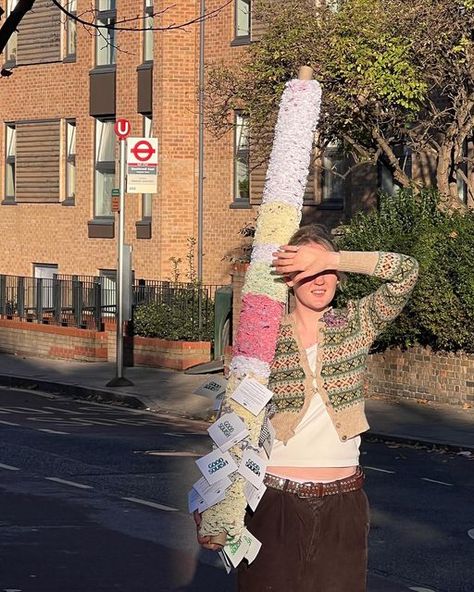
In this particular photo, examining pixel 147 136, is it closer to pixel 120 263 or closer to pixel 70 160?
pixel 70 160

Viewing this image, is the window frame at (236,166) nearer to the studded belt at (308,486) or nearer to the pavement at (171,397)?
the pavement at (171,397)

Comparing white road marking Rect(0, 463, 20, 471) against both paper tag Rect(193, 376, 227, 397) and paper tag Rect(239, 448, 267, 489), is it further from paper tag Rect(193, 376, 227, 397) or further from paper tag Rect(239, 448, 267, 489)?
paper tag Rect(239, 448, 267, 489)

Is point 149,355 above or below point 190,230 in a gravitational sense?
below

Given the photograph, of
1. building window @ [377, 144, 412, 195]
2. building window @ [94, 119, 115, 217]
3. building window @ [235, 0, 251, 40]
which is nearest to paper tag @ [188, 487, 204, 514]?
building window @ [377, 144, 412, 195]

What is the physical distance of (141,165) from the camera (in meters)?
24.8

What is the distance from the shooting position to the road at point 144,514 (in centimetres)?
978

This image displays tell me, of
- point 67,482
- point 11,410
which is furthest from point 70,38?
point 67,482

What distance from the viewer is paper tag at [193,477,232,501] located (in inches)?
205

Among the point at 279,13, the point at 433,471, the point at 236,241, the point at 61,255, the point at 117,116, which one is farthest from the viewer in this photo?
the point at 61,255

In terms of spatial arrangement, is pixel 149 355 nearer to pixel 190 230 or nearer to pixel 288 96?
pixel 190 230

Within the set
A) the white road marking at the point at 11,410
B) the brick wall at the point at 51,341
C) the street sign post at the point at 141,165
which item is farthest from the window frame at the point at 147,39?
the white road marking at the point at 11,410

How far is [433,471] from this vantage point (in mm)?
15406

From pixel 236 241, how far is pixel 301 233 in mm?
25368

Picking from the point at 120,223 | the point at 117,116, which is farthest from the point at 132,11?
the point at 120,223
